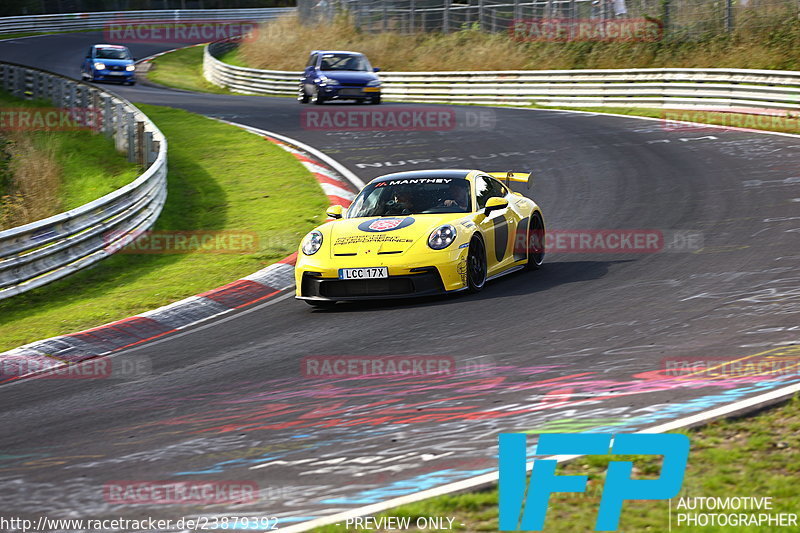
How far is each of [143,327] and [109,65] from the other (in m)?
34.9

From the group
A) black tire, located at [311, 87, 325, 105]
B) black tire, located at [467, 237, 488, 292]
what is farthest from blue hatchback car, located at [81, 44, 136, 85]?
black tire, located at [467, 237, 488, 292]

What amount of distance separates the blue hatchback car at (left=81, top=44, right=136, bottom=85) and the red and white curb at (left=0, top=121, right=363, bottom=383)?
3229 cm

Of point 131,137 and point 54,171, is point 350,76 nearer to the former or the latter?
point 131,137

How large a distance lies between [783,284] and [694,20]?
25.7 m

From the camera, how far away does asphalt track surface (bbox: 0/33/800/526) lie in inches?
213

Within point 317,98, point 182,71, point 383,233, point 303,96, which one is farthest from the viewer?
point 182,71

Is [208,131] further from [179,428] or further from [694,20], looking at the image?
[179,428]

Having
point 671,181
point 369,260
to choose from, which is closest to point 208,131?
point 671,181

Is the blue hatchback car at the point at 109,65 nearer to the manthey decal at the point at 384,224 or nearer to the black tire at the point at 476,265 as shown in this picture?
the manthey decal at the point at 384,224

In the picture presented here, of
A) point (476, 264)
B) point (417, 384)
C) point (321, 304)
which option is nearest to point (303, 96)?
point (321, 304)

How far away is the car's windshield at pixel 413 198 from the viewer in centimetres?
1123

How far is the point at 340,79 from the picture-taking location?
101 ft

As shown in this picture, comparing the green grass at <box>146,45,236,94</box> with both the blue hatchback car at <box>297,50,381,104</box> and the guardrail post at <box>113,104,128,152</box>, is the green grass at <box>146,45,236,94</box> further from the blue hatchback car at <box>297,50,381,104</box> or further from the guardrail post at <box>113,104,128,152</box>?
the guardrail post at <box>113,104,128,152</box>

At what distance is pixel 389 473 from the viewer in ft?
17.1
